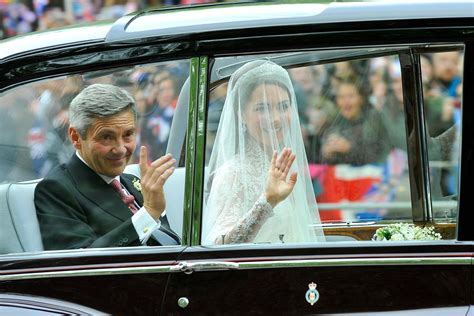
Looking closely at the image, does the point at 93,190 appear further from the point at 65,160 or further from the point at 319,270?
the point at 319,270

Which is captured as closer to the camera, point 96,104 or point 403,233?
point 96,104

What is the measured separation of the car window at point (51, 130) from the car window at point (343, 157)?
0.14 m

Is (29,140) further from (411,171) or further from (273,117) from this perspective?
(411,171)

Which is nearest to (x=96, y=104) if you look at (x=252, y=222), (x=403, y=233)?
(x=252, y=222)

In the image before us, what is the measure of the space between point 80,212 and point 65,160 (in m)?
0.20

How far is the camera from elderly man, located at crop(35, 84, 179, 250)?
3348 millimetres

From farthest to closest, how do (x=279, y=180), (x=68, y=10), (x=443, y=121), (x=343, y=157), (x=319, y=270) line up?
1. (x=68, y=10)
2. (x=343, y=157)
3. (x=443, y=121)
4. (x=279, y=180)
5. (x=319, y=270)

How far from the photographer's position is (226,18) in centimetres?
Result: 329

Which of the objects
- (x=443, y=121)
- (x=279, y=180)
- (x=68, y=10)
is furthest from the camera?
(x=68, y=10)

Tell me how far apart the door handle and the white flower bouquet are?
31.1 inches

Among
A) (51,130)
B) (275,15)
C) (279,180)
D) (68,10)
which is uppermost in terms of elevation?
(68,10)

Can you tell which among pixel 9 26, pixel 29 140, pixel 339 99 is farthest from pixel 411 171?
pixel 9 26

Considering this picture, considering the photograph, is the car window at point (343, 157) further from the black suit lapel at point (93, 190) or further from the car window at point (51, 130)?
the black suit lapel at point (93, 190)

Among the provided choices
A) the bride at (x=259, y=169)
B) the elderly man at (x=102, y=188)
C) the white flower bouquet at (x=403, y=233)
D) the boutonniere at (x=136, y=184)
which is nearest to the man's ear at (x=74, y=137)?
the elderly man at (x=102, y=188)
